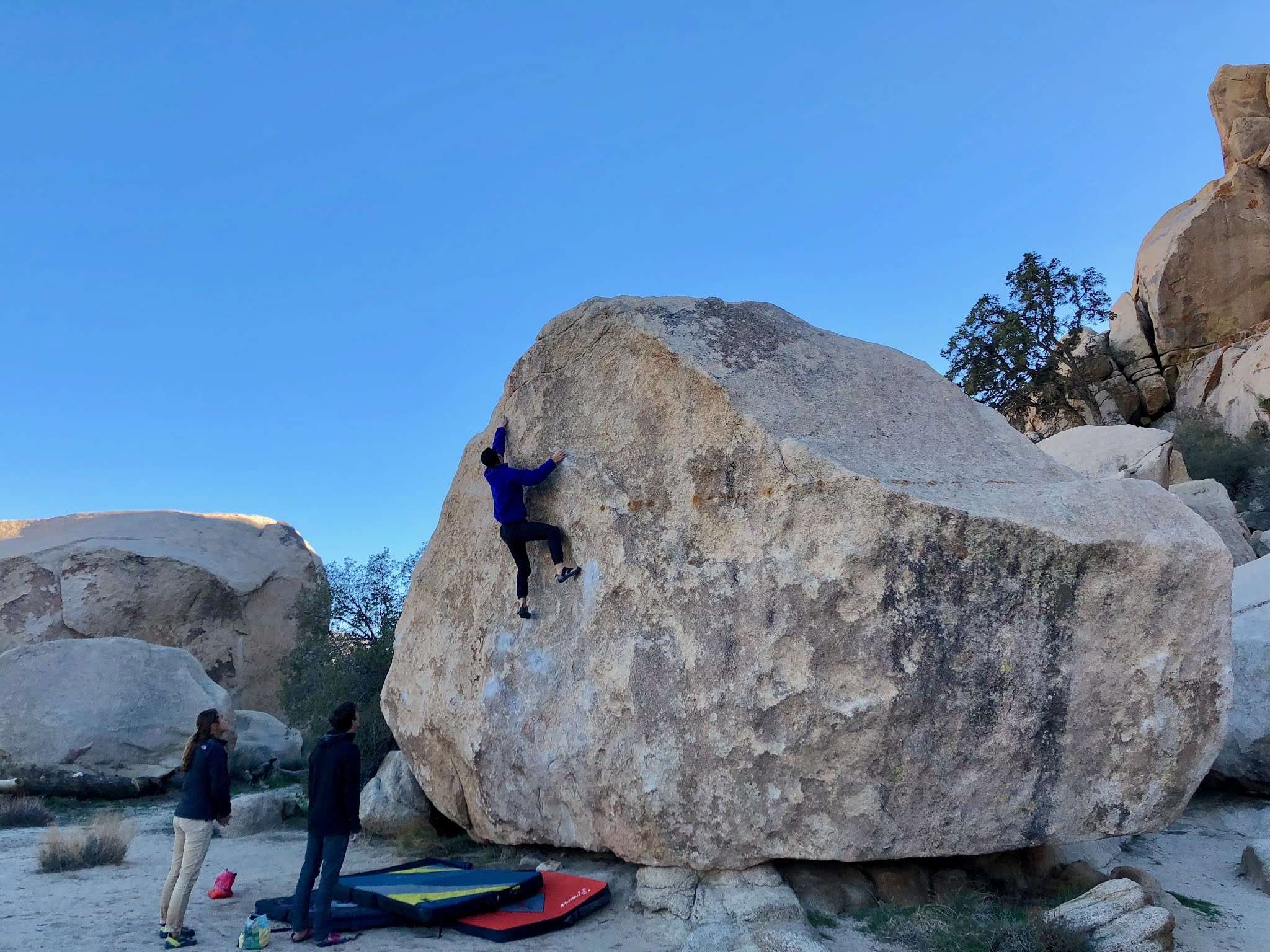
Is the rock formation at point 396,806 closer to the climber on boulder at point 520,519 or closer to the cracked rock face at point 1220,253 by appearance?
the climber on boulder at point 520,519

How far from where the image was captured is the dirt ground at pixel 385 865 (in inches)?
234

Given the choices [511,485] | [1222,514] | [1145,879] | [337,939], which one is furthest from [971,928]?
[1222,514]

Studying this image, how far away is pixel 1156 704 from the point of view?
575cm

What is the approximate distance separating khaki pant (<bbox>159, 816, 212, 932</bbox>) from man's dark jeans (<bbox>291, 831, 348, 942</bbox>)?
25.9 inches

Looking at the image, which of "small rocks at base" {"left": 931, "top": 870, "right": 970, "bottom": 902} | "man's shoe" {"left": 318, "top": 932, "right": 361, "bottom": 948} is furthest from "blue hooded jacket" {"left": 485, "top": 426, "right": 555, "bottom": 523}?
"small rocks at base" {"left": 931, "top": 870, "right": 970, "bottom": 902}

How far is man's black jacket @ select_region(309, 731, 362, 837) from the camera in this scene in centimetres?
579

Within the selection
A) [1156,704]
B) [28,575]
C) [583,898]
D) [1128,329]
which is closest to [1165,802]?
[1156,704]

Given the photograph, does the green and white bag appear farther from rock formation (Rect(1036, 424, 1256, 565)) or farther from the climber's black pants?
rock formation (Rect(1036, 424, 1256, 565))

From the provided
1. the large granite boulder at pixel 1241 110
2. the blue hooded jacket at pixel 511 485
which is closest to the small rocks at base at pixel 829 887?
the blue hooded jacket at pixel 511 485

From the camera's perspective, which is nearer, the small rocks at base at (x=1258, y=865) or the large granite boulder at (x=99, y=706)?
the small rocks at base at (x=1258, y=865)

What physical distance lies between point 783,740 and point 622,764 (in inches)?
48.1

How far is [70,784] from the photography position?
12055 mm

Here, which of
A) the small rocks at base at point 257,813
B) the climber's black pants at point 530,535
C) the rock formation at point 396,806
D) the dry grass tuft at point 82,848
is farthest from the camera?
the small rocks at base at point 257,813

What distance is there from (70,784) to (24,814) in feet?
4.32
